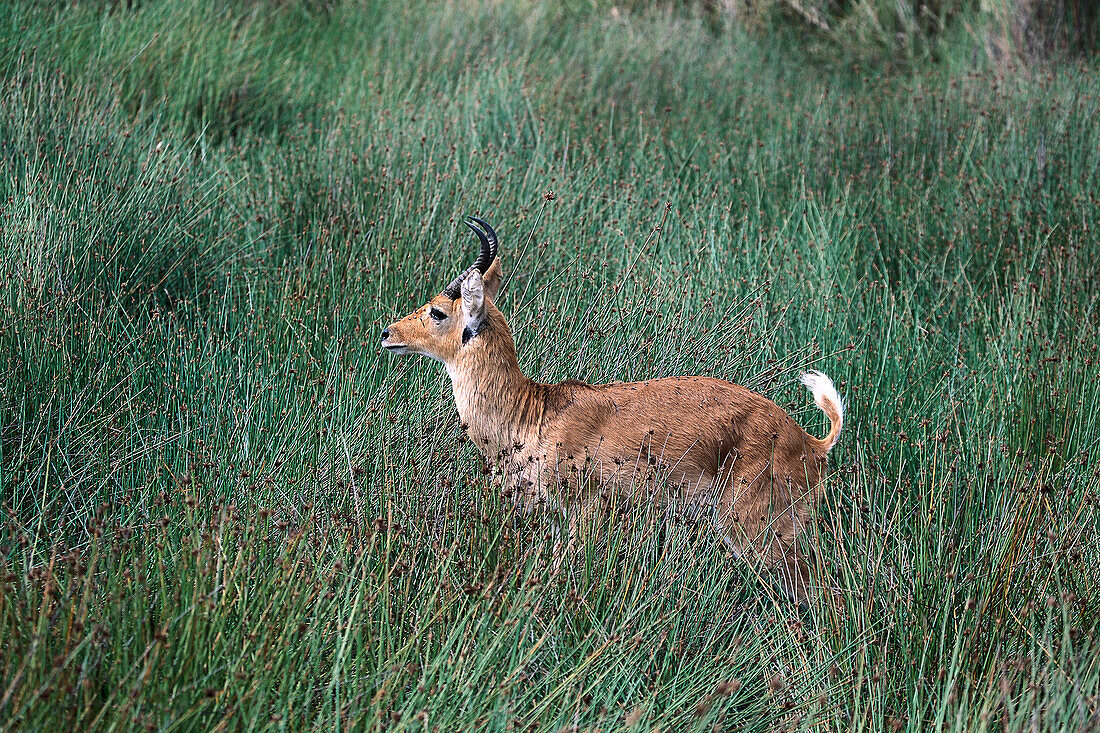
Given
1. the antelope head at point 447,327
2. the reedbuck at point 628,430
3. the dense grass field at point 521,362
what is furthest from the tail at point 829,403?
the antelope head at point 447,327

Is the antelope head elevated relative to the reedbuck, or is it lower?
elevated

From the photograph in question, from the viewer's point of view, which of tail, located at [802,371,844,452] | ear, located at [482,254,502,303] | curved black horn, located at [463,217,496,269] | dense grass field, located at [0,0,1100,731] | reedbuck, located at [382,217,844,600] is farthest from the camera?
ear, located at [482,254,502,303]

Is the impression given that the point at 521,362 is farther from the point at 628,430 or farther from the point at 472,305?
the point at 628,430

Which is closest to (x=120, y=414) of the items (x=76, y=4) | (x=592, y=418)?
(x=592, y=418)

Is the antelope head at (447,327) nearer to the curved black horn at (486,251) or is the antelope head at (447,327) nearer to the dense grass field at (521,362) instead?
the curved black horn at (486,251)

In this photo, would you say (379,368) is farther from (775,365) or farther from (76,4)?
(76,4)

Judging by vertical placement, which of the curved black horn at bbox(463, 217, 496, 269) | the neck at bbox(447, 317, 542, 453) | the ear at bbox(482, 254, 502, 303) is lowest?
the neck at bbox(447, 317, 542, 453)

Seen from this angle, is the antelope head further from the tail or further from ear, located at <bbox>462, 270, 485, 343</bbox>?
the tail

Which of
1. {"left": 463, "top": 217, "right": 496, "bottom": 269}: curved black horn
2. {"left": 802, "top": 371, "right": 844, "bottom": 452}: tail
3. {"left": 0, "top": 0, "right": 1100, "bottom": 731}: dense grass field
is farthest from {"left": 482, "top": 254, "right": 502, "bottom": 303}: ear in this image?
{"left": 802, "top": 371, "right": 844, "bottom": 452}: tail

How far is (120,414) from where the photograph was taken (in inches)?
143

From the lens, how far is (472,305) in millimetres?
3562

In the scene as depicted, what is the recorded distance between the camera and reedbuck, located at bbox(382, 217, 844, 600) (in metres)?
3.38

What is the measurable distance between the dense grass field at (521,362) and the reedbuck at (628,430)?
0.15 m

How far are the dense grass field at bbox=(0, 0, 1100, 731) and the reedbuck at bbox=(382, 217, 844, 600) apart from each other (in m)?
0.15
